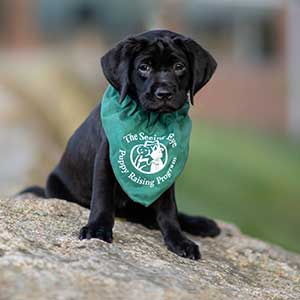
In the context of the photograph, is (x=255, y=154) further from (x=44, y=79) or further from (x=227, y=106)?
(x=227, y=106)

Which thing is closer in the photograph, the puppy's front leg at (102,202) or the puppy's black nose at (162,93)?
the puppy's front leg at (102,202)

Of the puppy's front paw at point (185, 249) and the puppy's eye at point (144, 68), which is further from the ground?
the puppy's eye at point (144, 68)

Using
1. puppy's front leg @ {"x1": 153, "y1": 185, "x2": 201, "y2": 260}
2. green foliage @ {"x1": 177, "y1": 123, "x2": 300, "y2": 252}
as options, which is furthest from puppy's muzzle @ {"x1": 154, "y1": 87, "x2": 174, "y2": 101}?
green foliage @ {"x1": 177, "y1": 123, "x2": 300, "y2": 252}

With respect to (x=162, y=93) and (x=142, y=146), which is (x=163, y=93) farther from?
(x=142, y=146)

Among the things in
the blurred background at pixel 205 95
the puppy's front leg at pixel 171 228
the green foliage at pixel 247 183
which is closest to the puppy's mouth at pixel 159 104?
the puppy's front leg at pixel 171 228

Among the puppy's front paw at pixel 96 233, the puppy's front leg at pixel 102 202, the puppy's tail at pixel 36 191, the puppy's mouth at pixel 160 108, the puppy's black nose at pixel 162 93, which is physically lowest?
the puppy's tail at pixel 36 191

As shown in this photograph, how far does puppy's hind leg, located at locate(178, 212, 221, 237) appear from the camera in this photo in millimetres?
6539

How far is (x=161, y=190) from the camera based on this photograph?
5.70 metres

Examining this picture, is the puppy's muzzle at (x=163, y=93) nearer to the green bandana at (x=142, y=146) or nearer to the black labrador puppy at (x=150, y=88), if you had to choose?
the black labrador puppy at (x=150, y=88)

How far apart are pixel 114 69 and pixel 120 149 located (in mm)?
456

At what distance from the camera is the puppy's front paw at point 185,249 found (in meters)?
5.44

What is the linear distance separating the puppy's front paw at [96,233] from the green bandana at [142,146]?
392 mm

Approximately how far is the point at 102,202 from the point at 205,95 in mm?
19970

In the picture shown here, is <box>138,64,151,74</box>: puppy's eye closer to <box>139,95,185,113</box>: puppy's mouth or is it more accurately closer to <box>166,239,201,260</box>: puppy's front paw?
<box>139,95,185,113</box>: puppy's mouth
